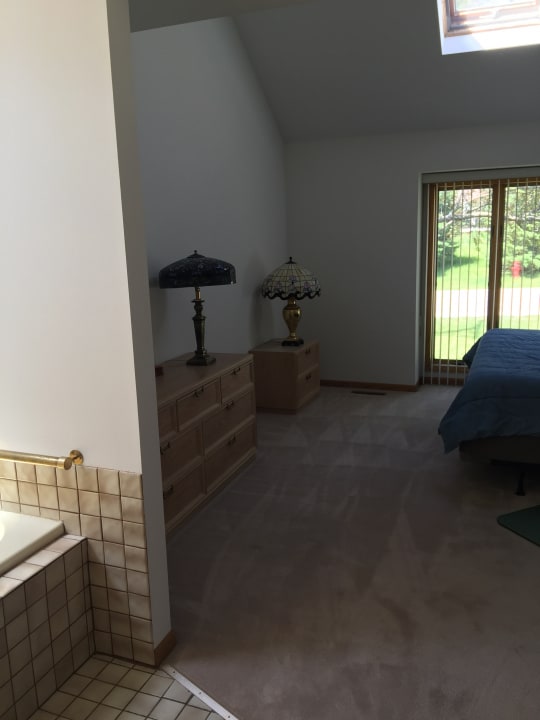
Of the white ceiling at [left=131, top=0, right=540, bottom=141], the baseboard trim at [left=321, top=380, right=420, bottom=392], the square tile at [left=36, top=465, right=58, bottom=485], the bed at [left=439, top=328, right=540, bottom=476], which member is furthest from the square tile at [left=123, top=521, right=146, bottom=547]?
the baseboard trim at [left=321, top=380, right=420, bottom=392]

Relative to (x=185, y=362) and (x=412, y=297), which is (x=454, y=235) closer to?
(x=412, y=297)

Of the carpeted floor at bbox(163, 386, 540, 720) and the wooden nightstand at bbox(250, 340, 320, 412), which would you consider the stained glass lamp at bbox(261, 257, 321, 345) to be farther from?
the carpeted floor at bbox(163, 386, 540, 720)

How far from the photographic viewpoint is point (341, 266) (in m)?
5.63

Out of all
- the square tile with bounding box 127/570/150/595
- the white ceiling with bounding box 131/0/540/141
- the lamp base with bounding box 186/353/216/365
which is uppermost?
the white ceiling with bounding box 131/0/540/141

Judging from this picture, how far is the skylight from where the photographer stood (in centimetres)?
423

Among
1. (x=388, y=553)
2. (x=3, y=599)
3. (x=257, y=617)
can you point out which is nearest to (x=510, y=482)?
(x=388, y=553)

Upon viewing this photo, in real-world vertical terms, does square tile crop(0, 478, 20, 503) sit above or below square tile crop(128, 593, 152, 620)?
above

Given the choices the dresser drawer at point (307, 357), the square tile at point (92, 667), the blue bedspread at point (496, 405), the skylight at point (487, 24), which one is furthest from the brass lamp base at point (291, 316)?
the square tile at point (92, 667)

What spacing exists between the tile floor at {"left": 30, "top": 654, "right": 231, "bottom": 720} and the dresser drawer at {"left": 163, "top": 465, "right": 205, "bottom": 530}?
87 cm

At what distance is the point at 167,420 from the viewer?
283 cm

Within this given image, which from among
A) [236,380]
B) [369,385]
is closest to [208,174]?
[236,380]

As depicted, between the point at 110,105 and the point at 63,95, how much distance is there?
167 mm

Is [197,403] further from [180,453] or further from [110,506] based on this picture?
[110,506]

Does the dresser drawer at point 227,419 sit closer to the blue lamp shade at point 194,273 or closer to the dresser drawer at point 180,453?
the dresser drawer at point 180,453
